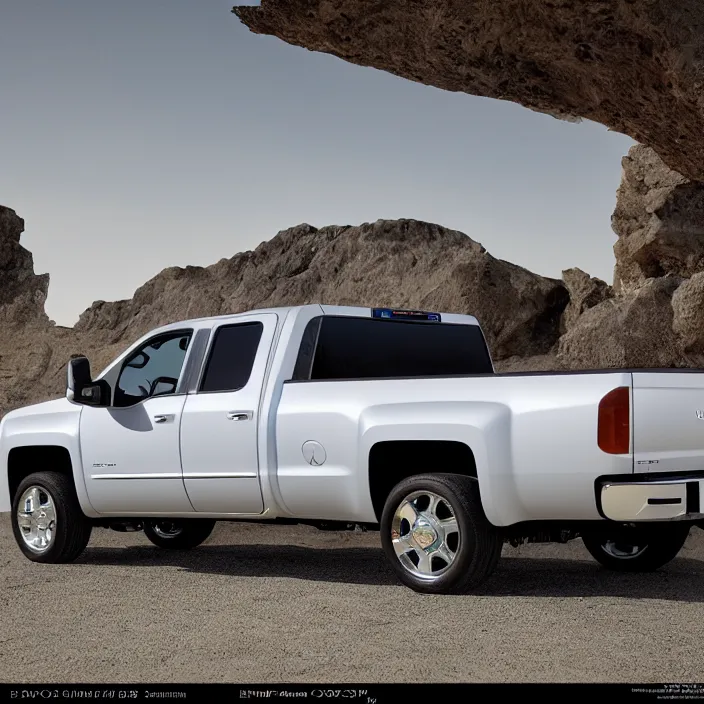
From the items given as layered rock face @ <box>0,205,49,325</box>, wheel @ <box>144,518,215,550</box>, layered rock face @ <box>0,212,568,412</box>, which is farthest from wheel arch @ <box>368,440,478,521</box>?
layered rock face @ <box>0,205,49,325</box>

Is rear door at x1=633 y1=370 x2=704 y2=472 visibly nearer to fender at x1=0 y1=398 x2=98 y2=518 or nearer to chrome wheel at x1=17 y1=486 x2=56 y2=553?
fender at x1=0 y1=398 x2=98 y2=518

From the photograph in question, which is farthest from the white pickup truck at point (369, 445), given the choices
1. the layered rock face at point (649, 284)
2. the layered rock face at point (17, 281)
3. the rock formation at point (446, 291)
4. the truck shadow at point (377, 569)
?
the layered rock face at point (17, 281)

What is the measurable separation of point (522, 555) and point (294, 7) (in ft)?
28.4

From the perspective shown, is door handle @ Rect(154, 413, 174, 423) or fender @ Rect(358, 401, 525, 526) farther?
door handle @ Rect(154, 413, 174, 423)

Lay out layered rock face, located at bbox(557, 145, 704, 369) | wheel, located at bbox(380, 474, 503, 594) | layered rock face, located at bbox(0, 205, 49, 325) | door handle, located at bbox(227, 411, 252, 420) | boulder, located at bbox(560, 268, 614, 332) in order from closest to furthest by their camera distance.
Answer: wheel, located at bbox(380, 474, 503, 594) → door handle, located at bbox(227, 411, 252, 420) → layered rock face, located at bbox(557, 145, 704, 369) → boulder, located at bbox(560, 268, 614, 332) → layered rock face, located at bbox(0, 205, 49, 325)

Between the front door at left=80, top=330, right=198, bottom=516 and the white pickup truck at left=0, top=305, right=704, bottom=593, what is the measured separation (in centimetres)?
1

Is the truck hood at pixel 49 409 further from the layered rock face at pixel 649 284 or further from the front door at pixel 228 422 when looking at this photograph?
the layered rock face at pixel 649 284

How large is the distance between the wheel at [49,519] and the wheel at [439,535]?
3.25 m

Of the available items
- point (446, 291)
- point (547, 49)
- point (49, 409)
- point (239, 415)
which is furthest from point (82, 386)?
point (446, 291)

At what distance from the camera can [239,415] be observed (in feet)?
27.8

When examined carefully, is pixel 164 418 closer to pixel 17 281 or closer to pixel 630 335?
pixel 630 335

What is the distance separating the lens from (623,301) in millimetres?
18891

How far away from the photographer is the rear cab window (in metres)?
8.71

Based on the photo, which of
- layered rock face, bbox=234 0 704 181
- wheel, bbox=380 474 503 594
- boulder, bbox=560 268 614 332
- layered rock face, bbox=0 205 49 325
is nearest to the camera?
wheel, bbox=380 474 503 594
